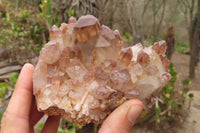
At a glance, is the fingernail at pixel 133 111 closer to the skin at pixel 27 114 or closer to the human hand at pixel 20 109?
the skin at pixel 27 114

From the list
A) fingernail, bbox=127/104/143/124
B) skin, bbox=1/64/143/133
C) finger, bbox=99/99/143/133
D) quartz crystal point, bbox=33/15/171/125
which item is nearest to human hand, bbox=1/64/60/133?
skin, bbox=1/64/143/133

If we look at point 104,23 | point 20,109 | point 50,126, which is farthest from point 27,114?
point 104,23

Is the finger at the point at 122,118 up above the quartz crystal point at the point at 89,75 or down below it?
below

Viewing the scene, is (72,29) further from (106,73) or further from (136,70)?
(136,70)

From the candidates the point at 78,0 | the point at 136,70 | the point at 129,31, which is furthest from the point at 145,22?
the point at 136,70

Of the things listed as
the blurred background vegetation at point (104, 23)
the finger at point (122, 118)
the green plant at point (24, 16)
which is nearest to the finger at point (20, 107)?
the finger at point (122, 118)

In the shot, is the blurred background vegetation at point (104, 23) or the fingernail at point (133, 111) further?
the blurred background vegetation at point (104, 23)

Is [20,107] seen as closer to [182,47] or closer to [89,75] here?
[89,75]
